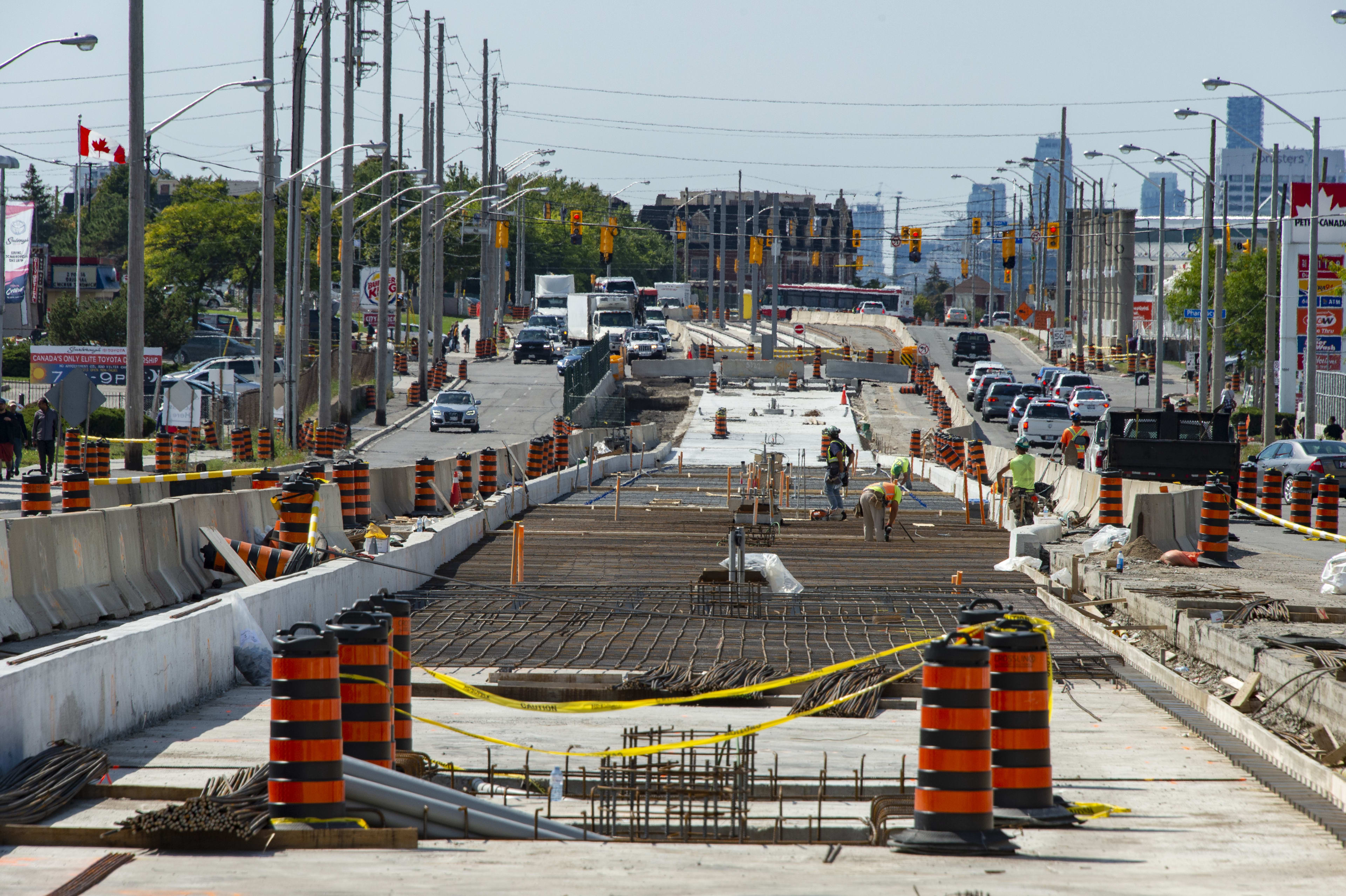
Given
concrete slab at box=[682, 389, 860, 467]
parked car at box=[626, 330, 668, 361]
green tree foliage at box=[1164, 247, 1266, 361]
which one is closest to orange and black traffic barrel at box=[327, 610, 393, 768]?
concrete slab at box=[682, 389, 860, 467]

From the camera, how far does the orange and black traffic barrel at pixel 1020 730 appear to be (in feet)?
23.5

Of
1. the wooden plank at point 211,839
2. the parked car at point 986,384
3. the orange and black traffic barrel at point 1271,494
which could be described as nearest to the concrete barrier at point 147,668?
the wooden plank at point 211,839

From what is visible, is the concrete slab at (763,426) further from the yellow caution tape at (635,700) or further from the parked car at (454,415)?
the yellow caution tape at (635,700)

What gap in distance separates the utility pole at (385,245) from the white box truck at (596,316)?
3736cm

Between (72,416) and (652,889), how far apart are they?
24.7 m

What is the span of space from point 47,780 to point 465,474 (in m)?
21.5

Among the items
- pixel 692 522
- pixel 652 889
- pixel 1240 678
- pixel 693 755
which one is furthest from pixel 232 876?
pixel 692 522

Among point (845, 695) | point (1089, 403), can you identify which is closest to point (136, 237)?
point (845, 695)

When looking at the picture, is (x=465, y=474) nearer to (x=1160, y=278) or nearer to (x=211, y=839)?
(x=211, y=839)

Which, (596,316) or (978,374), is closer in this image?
(978,374)

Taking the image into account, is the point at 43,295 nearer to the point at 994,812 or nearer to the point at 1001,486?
the point at 1001,486

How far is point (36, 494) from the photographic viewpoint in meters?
19.6

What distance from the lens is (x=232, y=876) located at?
588cm

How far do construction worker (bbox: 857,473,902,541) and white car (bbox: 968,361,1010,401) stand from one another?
4849 centimetres
